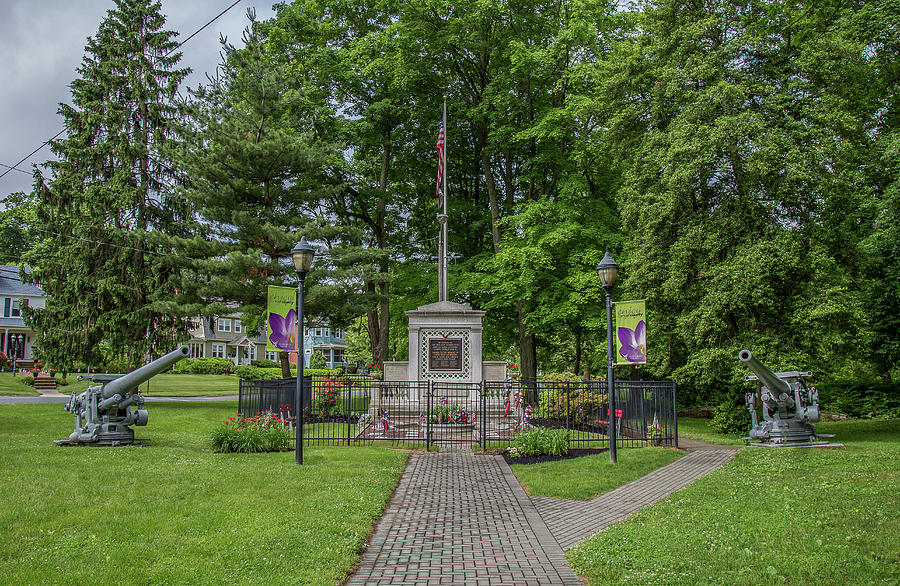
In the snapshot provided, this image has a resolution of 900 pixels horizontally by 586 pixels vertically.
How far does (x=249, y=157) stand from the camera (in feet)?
71.0

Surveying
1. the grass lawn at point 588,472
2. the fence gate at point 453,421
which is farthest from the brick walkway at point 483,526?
the fence gate at point 453,421

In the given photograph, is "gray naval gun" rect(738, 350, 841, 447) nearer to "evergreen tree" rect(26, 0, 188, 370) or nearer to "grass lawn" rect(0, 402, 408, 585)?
"grass lawn" rect(0, 402, 408, 585)

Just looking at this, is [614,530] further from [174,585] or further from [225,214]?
[225,214]

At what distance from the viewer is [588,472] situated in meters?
10.6

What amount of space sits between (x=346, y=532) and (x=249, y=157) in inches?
719

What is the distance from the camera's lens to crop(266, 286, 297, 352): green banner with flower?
1200cm

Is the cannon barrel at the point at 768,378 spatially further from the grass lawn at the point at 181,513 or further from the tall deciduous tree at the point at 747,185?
the grass lawn at the point at 181,513

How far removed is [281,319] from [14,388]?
2269 centimetres

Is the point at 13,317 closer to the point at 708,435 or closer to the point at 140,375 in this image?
the point at 140,375

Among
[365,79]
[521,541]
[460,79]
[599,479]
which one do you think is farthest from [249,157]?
[521,541]

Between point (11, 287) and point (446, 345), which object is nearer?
point (446, 345)

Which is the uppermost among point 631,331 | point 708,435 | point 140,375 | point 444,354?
point 631,331

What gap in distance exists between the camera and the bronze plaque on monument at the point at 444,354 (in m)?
19.3

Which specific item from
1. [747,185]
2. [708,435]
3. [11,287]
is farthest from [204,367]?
[747,185]
